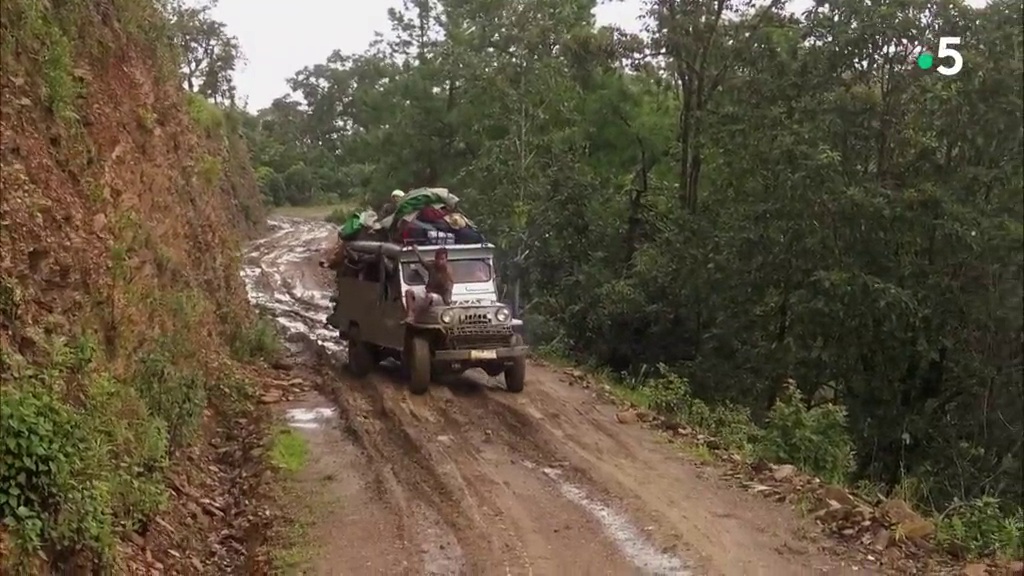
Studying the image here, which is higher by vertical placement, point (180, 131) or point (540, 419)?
point (180, 131)

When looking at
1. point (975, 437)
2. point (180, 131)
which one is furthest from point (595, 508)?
point (180, 131)

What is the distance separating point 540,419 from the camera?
12.2 m

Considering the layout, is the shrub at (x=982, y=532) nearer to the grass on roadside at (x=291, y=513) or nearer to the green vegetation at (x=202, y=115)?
the grass on roadside at (x=291, y=513)

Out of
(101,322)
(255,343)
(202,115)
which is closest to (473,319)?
(255,343)

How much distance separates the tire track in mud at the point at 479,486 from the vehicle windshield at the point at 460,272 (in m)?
1.43

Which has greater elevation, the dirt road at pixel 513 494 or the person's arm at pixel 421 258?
the person's arm at pixel 421 258

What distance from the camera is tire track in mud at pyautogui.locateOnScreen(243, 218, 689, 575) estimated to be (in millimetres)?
7629

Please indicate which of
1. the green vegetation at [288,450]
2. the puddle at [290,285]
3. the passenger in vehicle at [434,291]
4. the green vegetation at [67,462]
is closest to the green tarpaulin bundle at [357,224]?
Answer: the puddle at [290,285]

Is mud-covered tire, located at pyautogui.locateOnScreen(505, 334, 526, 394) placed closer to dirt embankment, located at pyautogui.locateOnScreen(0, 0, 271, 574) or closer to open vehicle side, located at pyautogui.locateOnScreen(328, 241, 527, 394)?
open vehicle side, located at pyautogui.locateOnScreen(328, 241, 527, 394)

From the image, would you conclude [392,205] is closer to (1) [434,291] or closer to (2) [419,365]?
(1) [434,291]

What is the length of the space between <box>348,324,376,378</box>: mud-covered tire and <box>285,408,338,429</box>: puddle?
1.98 m

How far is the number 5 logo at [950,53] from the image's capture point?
12.6 metres

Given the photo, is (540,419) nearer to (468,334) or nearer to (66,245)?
(468,334)

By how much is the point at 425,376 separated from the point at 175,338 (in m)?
3.73
